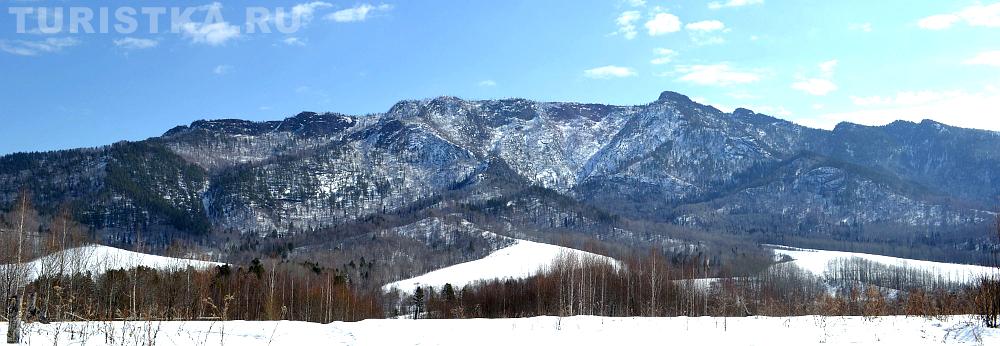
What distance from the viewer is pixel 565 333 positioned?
24812mm

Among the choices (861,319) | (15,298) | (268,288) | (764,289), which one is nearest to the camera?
(15,298)

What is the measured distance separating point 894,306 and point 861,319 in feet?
26.7

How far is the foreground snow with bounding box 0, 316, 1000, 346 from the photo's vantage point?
18875 mm

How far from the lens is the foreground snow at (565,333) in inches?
743

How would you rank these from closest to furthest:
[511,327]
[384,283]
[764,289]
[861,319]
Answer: [861,319], [511,327], [764,289], [384,283]

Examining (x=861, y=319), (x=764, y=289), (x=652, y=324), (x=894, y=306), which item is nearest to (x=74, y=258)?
(x=652, y=324)

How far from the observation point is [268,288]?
88500 mm

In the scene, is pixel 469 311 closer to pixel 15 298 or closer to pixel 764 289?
pixel 764 289

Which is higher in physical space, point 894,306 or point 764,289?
point 894,306

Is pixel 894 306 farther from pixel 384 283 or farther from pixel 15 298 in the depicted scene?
pixel 384 283

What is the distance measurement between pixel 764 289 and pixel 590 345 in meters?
145

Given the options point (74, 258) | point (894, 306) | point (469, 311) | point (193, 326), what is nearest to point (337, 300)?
point (469, 311)

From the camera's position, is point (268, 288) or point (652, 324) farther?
point (268, 288)

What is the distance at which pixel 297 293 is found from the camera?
9638 centimetres
